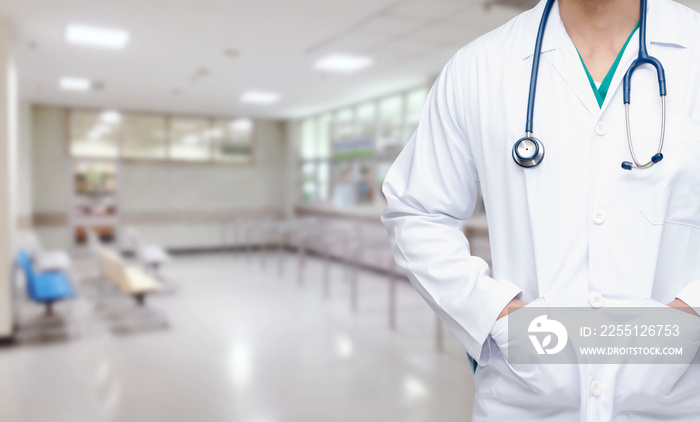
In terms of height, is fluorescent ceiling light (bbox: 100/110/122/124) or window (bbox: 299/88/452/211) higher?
fluorescent ceiling light (bbox: 100/110/122/124)

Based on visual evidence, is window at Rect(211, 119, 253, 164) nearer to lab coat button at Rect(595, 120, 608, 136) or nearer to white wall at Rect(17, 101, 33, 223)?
white wall at Rect(17, 101, 33, 223)

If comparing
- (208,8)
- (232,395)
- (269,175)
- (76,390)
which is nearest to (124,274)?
(76,390)

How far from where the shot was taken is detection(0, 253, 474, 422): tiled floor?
3.14 m

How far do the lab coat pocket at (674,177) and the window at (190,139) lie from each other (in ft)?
32.9

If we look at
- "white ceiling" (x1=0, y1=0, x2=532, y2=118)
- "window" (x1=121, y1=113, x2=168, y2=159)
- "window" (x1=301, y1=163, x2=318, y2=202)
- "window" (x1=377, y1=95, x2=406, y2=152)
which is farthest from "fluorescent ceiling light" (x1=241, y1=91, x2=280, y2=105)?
"window" (x1=121, y1=113, x2=168, y2=159)

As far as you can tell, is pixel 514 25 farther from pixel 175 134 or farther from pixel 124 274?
pixel 175 134

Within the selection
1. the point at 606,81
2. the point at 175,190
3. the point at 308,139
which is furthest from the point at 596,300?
the point at 175,190

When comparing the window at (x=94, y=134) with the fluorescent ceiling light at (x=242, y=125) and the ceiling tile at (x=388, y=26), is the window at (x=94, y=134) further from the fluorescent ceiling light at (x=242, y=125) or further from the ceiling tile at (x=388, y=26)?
the ceiling tile at (x=388, y=26)

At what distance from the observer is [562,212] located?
2.83 ft

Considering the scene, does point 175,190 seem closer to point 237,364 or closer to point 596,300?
point 237,364

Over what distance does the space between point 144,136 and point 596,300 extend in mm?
10052

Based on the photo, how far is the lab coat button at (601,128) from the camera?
849 millimetres

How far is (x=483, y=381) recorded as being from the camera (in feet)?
3.11

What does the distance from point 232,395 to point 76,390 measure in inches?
42.8
